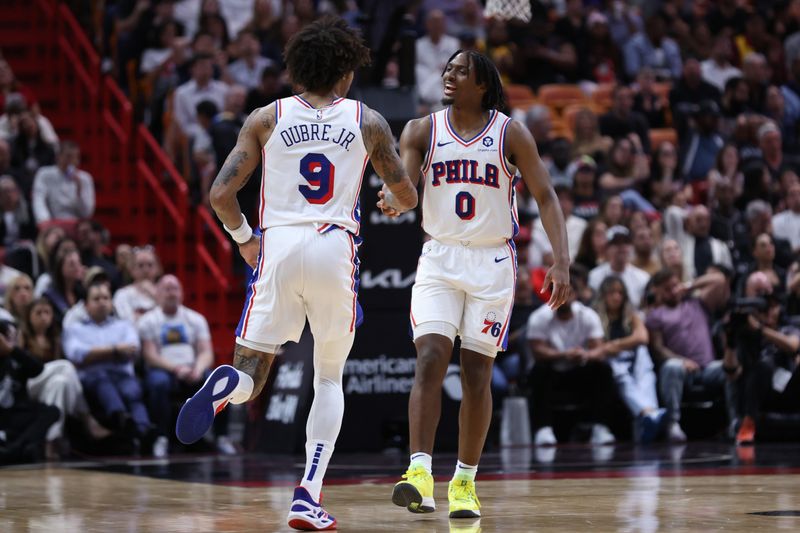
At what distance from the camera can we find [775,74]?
2025cm

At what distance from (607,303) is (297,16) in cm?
659

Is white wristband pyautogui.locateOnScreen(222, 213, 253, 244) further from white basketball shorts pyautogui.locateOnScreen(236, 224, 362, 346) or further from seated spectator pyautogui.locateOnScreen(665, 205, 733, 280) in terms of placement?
seated spectator pyautogui.locateOnScreen(665, 205, 733, 280)

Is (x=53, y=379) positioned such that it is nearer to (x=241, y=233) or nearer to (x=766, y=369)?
(x=241, y=233)

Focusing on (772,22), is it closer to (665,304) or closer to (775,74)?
(775,74)

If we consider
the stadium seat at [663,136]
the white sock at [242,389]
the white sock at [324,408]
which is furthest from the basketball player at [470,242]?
the stadium seat at [663,136]

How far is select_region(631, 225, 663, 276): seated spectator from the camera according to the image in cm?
1428

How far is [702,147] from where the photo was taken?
1731 cm

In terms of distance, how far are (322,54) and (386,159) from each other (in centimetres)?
54

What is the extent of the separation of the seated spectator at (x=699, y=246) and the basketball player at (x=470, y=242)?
8.18m

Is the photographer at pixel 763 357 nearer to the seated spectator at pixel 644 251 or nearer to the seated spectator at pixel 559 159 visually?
the seated spectator at pixel 644 251

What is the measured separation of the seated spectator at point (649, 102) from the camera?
1836cm

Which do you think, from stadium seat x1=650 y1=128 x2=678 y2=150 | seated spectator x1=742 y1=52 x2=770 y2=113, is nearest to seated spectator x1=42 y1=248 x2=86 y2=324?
stadium seat x1=650 y1=128 x2=678 y2=150

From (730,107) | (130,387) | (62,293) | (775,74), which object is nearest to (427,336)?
(130,387)

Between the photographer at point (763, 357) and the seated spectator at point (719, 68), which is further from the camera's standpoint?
the seated spectator at point (719, 68)
